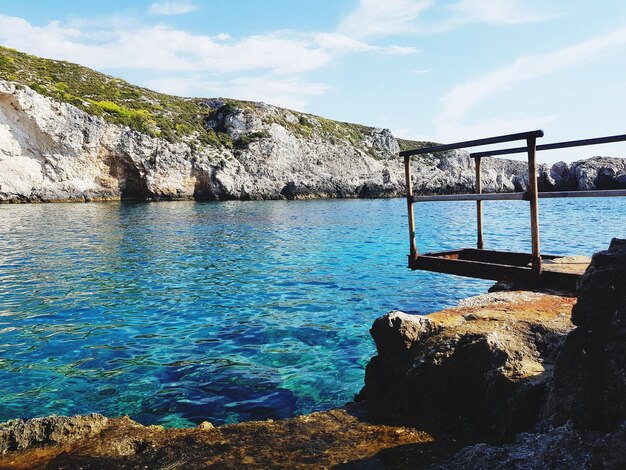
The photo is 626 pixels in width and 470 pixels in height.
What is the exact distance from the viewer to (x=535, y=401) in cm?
379

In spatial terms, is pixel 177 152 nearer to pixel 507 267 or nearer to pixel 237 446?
pixel 507 267

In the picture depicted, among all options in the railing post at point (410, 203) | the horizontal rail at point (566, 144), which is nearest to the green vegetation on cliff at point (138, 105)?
the railing post at point (410, 203)

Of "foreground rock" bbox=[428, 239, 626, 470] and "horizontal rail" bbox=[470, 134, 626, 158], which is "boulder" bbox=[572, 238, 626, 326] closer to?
"foreground rock" bbox=[428, 239, 626, 470]

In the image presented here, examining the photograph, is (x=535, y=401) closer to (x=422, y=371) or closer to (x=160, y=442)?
(x=422, y=371)

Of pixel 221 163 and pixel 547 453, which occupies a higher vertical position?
pixel 221 163

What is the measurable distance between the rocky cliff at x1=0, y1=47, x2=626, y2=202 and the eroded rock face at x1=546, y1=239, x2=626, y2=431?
5596cm

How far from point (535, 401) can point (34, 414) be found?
5.97m

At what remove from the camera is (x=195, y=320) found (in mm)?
9883

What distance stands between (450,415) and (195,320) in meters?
6.68

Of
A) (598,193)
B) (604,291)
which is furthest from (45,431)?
(598,193)

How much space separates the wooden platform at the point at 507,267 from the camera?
279 inches

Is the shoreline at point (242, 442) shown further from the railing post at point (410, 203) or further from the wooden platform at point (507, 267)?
the railing post at point (410, 203)

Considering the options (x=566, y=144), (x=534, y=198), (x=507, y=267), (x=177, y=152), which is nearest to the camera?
(x=534, y=198)

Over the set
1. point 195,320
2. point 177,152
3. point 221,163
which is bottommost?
point 195,320
